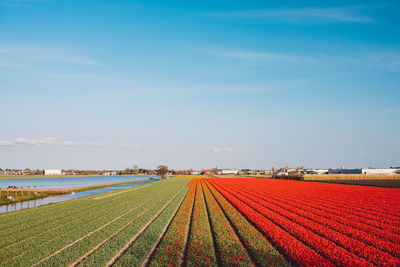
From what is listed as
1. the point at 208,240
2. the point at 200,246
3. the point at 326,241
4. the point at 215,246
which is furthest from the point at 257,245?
the point at 326,241

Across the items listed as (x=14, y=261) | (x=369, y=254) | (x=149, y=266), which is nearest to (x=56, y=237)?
(x=14, y=261)

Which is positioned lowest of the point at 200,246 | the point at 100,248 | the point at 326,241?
the point at 100,248

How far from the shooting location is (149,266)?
11.0 meters

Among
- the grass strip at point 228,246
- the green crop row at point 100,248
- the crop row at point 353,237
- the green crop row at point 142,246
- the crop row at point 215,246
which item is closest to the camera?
the grass strip at point 228,246

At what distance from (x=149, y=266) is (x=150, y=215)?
506 inches

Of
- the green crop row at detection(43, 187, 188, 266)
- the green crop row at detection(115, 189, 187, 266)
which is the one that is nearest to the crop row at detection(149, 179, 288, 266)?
the green crop row at detection(115, 189, 187, 266)

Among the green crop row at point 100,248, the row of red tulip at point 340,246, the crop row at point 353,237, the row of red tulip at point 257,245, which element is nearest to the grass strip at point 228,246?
the row of red tulip at point 257,245

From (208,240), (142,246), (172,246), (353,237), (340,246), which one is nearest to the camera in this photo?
(340,246)

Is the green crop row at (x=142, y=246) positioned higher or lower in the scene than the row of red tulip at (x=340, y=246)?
lower

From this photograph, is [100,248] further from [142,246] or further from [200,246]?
[200,246]

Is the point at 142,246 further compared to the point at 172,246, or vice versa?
the point at 142,246

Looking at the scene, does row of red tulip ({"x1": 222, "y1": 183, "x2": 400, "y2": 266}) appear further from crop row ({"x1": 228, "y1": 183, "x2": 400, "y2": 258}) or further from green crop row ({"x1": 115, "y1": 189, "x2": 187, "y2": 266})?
green crop row ({"x1": 115, "y1": 189, "x2": 187, "y2": 266})

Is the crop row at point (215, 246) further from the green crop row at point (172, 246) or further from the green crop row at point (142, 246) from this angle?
the green crop row at point (142, 246)

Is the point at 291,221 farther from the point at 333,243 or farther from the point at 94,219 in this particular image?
the point at 94,219
